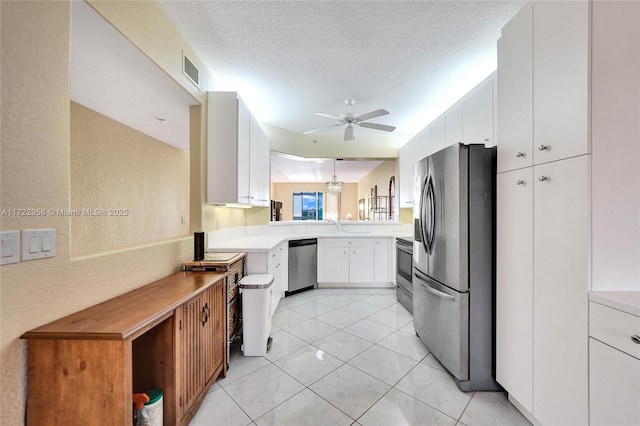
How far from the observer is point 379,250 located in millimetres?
4324

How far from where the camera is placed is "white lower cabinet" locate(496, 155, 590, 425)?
121 cm

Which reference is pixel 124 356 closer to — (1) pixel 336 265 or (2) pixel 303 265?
(2) pixel 303 265

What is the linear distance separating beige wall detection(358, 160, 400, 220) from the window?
179 cm

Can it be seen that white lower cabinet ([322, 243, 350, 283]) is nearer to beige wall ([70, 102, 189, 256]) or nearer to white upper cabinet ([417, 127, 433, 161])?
white upper cabinet ([417, 127, 433, 161])

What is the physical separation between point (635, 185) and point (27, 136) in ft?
8.66


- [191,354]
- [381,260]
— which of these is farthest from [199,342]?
[381,260]

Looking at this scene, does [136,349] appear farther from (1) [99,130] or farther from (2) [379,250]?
(2) [379,250]

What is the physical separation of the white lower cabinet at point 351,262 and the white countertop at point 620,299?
318 cm

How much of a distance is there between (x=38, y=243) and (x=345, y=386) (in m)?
1.93

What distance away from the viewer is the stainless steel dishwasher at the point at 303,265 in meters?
3.95

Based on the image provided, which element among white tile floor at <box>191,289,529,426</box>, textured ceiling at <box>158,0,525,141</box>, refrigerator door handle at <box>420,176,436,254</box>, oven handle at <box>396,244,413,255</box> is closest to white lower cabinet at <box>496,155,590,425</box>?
white tile floor at <box>191,289,529,426</box>

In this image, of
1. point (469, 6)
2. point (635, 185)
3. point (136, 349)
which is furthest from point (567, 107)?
point (136, 349)

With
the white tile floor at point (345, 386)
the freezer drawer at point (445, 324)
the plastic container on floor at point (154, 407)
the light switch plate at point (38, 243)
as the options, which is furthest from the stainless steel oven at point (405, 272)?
the light switch plate at point (38, 243)

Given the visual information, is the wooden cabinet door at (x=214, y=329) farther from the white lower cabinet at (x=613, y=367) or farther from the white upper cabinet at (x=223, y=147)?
the white lower cabinet at (x=613, y=367)
